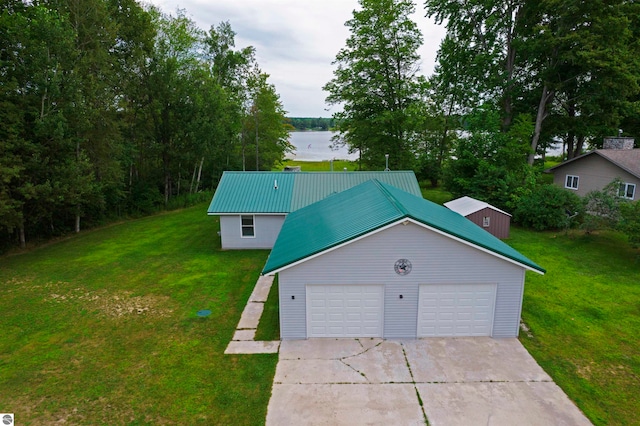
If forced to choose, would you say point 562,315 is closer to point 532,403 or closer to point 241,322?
point 532,403

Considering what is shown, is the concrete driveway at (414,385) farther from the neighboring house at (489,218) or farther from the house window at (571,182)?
the house window at (571,182)

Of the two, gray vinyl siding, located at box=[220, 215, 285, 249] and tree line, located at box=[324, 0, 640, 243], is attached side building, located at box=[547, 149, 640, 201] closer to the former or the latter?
tree line, located at box=[324, 0, 640, 243]

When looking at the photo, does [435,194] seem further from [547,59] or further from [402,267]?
[402,267]

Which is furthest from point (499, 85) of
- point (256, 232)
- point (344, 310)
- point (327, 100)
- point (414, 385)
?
point (414, 385)

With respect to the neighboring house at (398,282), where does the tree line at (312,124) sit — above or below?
above

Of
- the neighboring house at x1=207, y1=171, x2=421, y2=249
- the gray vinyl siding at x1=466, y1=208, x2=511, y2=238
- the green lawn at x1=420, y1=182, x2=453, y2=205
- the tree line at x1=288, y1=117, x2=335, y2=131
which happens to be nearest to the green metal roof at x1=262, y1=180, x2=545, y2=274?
the neighboring house at x1=207, y1=171, x2=421, y2=249

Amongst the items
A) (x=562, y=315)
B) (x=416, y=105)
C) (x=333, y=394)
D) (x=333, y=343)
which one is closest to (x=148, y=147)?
(x=416, y=105)

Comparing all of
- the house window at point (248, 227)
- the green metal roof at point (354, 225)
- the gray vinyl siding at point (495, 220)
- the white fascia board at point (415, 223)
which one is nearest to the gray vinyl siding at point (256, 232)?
the house window at point (248, 227)
